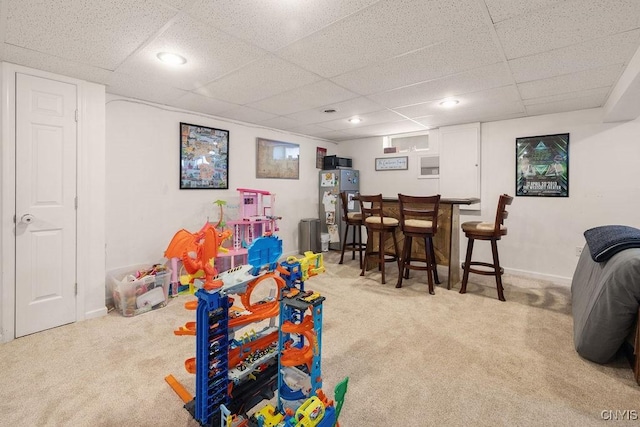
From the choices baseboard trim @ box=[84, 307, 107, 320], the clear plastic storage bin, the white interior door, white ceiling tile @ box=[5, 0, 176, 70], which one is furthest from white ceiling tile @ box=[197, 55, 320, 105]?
baseboard trim @ box=[84, 307, 107, 320]

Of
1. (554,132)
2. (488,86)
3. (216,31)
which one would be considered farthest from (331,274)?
(554,132)

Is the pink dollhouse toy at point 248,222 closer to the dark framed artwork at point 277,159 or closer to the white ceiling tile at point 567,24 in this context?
the dark framed artwork at point 277,159

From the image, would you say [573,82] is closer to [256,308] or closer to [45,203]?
[256,308]

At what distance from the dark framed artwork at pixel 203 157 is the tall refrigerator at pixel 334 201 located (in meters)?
1.92

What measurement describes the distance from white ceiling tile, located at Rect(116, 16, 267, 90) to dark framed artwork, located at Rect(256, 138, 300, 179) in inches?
71.4

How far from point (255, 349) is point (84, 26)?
216 centimetres

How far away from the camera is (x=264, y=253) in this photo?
59.1 inches

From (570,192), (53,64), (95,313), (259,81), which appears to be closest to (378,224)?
(259,81)

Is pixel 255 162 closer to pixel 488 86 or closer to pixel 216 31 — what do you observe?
pixel 216 31

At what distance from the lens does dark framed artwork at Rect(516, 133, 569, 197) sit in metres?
3.63

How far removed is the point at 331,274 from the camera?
3.92 meters

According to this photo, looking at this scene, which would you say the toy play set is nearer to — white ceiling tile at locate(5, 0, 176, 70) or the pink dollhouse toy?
white ceiling tile at locate(5, 0, 176, 70)

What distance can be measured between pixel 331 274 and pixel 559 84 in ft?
10.1

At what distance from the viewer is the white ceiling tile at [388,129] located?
4390 millimetres
